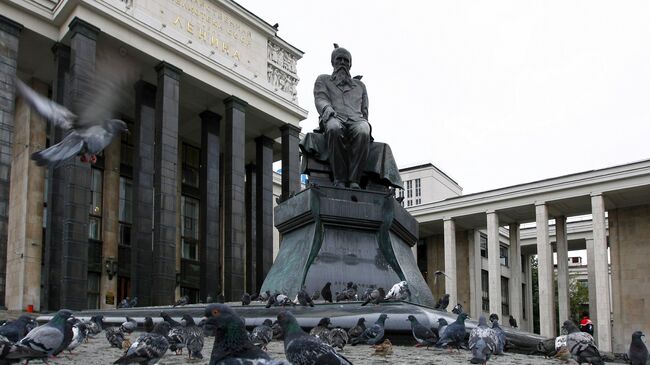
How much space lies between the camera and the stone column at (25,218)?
3516 centimetres

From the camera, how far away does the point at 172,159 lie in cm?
3731

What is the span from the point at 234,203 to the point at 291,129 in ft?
25.9

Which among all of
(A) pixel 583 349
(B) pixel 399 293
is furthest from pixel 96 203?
(A) pixel 583 349

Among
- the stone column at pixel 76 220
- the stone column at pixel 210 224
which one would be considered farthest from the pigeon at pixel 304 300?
the stone column at pixel 210 224

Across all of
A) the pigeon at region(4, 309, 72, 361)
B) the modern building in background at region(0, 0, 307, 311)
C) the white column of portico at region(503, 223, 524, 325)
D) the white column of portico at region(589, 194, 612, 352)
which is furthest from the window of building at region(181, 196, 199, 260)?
the pigeon at region(4, 309, 72, 361)

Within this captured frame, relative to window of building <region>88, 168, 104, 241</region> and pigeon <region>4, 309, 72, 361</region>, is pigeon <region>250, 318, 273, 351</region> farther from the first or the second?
window of building <region>88, 168, 104, 241</region>

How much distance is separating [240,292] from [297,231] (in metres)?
27.6

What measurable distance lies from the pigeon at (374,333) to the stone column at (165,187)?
2619 cm

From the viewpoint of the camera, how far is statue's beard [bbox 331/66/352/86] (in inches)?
594

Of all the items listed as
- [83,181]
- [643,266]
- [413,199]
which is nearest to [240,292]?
[83,181]

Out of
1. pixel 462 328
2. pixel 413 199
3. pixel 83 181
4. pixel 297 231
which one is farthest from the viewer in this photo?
pixel 413 199

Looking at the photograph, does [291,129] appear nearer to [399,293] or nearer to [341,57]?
[341,57]

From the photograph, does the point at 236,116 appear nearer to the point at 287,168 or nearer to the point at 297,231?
the point at 287,168

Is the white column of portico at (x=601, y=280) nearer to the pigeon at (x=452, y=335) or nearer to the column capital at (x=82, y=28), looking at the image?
the column capital at (x=82, y=28)
